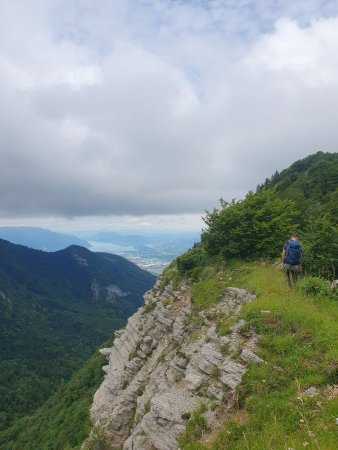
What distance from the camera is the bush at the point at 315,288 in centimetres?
1802

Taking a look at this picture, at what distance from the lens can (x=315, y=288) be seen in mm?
18281

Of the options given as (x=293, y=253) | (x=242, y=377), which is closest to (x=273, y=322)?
(x=242, y=377)

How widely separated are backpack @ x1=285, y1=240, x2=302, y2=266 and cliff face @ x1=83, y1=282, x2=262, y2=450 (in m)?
3.13

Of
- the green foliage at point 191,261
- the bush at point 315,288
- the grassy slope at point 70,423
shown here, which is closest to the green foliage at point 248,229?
the green foliage at point 191,261

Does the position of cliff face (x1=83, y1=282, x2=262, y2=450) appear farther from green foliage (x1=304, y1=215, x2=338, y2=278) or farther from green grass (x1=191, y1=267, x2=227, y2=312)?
green foliage (x1=304, y1=215, x2=338, y2=278)

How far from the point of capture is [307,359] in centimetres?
1245

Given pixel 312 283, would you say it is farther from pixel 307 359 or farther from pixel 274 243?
pixel 274 243

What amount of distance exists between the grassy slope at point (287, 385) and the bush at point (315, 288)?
1.00 meters

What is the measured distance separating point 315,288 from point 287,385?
7.82 meters

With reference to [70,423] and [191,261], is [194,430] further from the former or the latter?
[70,423]

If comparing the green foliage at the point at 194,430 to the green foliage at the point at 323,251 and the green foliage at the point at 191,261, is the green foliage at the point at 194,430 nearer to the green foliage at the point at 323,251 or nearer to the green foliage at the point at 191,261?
the green foliage at the point at 323,251

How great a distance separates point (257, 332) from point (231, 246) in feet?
41.1

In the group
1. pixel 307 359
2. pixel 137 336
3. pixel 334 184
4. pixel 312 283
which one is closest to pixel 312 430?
pixel 307 359

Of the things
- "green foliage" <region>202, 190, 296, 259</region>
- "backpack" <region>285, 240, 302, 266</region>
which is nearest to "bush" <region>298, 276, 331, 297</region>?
"backpack" <region>285, 240, 302, 266</region>
